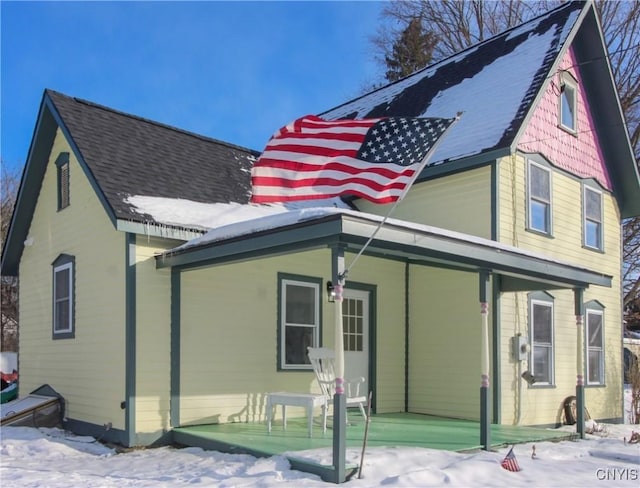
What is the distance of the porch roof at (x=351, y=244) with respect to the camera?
6.21 metres

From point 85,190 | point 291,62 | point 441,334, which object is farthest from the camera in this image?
point 291,62

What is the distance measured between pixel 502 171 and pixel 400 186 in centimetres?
428

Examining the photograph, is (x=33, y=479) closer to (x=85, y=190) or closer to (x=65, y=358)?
(x=65, y=358)

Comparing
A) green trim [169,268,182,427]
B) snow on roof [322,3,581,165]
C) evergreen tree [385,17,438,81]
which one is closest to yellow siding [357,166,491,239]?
snow on roof [322,3,581,165]

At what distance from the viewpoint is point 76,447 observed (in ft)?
26.3

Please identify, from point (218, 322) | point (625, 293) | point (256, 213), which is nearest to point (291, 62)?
point (256, 213)

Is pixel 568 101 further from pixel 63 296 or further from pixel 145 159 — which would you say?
pixel 63 296

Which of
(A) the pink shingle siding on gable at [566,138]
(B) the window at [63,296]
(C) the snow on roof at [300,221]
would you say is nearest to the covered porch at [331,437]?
(C) the snow on roof at [300,221]

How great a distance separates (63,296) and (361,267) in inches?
183

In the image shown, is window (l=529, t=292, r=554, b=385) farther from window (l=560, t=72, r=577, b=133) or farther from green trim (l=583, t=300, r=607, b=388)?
window (l=560, t=72, r=577, b=133)

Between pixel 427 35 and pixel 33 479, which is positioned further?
pixel 427 35

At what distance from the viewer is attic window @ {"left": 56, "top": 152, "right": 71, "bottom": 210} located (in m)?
10.3

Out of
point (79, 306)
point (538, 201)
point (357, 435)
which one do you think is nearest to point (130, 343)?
point (79, 306)

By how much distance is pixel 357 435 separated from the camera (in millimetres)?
7770
